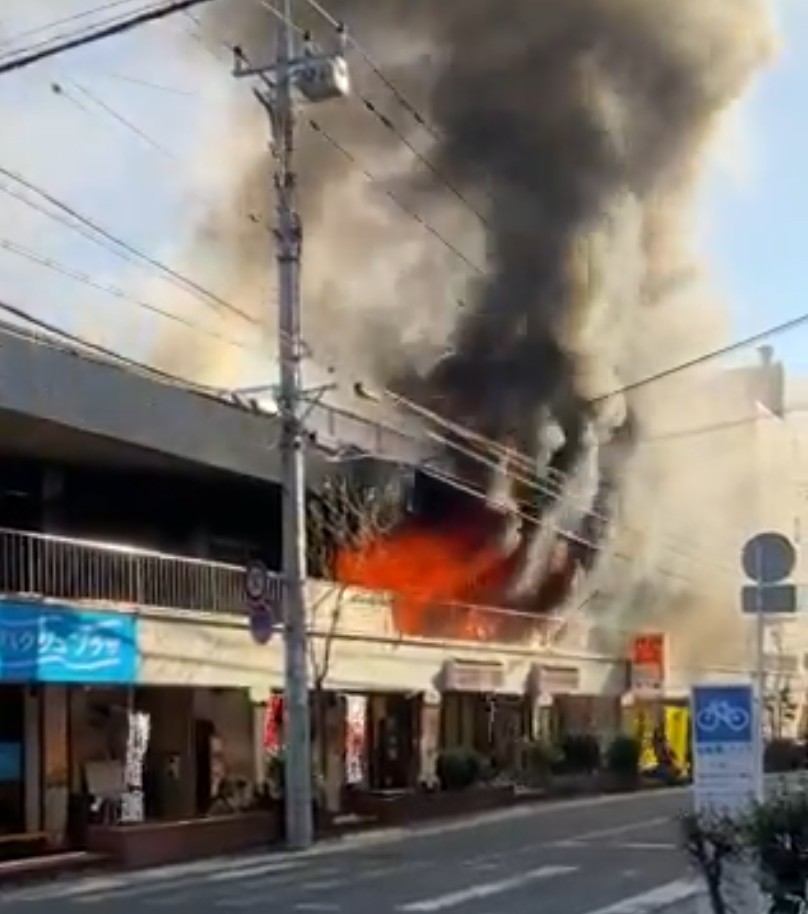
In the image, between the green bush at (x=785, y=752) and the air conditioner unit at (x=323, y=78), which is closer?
the air conditioner unit at (x=323, y=78)

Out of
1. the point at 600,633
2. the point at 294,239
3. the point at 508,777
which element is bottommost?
the point at 508,777

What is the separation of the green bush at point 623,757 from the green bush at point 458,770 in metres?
9.79

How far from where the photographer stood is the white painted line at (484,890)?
54.3 feet

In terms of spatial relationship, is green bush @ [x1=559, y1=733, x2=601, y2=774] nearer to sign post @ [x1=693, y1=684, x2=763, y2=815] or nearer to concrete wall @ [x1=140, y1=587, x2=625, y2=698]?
concrete wall @ [x1=140, y1=587, x2=625, y2=698]

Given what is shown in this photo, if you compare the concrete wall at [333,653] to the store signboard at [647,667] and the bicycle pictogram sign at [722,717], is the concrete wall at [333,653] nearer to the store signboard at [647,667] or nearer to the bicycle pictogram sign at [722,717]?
the store signboard at [647,667]

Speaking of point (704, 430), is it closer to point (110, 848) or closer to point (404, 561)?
point (404, 561)

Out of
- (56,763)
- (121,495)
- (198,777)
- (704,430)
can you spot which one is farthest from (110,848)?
(704,430)

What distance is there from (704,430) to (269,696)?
2671 centimetres

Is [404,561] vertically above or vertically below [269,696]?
above

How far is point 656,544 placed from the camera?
2010 inches

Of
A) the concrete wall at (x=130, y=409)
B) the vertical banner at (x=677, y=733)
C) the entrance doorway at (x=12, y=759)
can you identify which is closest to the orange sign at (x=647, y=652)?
the vertical banner at (x=677, y=733)

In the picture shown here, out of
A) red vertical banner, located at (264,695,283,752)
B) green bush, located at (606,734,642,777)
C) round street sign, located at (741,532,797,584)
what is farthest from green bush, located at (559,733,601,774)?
round street sign, located at (741,532,797,584)

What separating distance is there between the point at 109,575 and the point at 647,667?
26681 millimetres

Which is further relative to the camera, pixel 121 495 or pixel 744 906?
pixel 121 495
